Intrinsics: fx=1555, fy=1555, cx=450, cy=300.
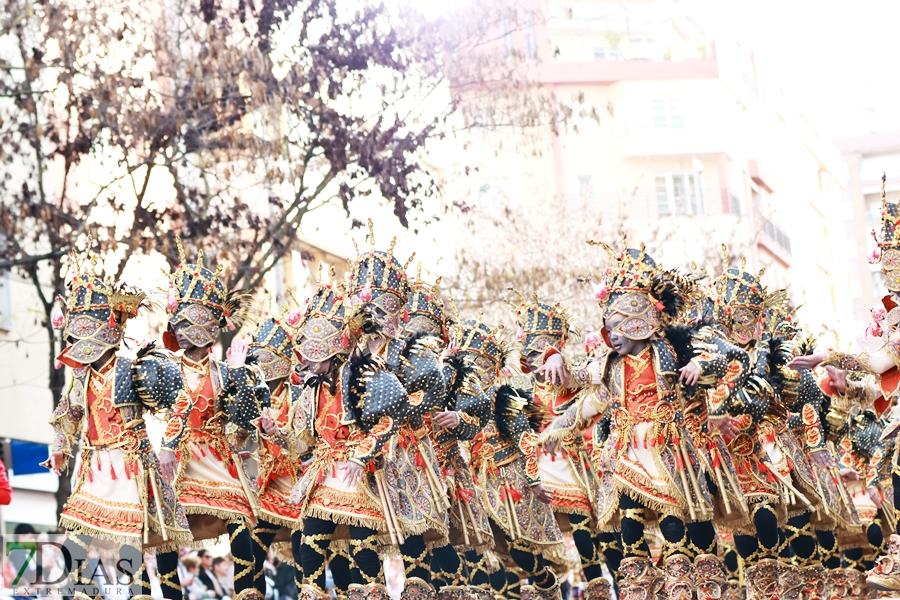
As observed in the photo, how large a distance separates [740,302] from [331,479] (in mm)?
4095

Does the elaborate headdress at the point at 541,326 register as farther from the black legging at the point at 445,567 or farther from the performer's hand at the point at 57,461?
the performer's hand at the point at 57,461

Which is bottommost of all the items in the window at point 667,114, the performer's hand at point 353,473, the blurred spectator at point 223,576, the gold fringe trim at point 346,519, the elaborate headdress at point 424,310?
the blurred spectator at point 223,576

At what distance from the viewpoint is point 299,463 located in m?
12.2

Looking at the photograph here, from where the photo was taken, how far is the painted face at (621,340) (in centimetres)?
1092

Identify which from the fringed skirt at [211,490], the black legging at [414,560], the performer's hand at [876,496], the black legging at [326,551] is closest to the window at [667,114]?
the performer's hand at [876,496]

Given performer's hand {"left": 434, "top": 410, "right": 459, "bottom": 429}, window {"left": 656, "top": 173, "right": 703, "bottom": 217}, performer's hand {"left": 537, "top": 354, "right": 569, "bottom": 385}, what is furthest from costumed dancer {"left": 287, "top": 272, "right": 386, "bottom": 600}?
window {"left": 656, "top": 173, "right": 703, "bottom": 217}

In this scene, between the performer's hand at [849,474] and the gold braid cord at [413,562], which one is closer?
the gold braid cord at [413,562]

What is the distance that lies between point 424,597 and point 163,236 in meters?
8.34

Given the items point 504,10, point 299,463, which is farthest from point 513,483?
point 504,10

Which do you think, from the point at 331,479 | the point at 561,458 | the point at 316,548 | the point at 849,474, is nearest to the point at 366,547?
the point at 316,548

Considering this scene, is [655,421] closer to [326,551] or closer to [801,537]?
[801,537]

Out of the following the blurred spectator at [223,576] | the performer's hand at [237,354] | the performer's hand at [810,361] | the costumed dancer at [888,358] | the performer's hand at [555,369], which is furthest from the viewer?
the blurred spectator at [223,576]

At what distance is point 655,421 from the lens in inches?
425

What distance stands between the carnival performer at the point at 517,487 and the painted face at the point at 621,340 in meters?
1.83
